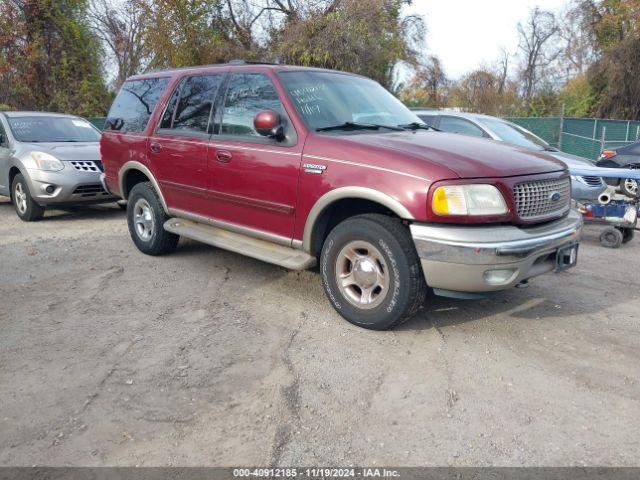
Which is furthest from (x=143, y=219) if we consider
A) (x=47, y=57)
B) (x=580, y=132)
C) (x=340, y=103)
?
(x=580, y=132)

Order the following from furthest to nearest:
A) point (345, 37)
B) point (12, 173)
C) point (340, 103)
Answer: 1. point (345, 37)
2. point (12, 173)
3. point (340, 103)

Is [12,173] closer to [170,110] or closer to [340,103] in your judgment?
[170,110]

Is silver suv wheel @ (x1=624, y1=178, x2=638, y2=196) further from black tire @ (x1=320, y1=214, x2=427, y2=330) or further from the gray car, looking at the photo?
the gray car

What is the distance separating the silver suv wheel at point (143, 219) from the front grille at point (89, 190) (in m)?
2.33

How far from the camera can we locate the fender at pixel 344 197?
3.66 metres

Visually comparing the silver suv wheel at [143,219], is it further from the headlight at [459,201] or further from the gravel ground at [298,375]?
the headlight at [459,201]

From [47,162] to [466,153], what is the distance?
6.49 m

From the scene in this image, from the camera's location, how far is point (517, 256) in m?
3.59

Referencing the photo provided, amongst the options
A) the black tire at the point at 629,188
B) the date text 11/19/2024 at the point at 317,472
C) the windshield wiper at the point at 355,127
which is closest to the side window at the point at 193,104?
the windshield wiper at the point at 355,127

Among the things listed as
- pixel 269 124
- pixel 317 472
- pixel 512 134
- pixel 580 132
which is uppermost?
pixel 269 124

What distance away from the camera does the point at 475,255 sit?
11.5ft

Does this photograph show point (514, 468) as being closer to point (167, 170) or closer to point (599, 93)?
point (167, 170)

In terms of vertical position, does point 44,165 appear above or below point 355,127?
below

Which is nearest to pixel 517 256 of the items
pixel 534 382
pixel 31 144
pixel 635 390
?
pixel 534 382
